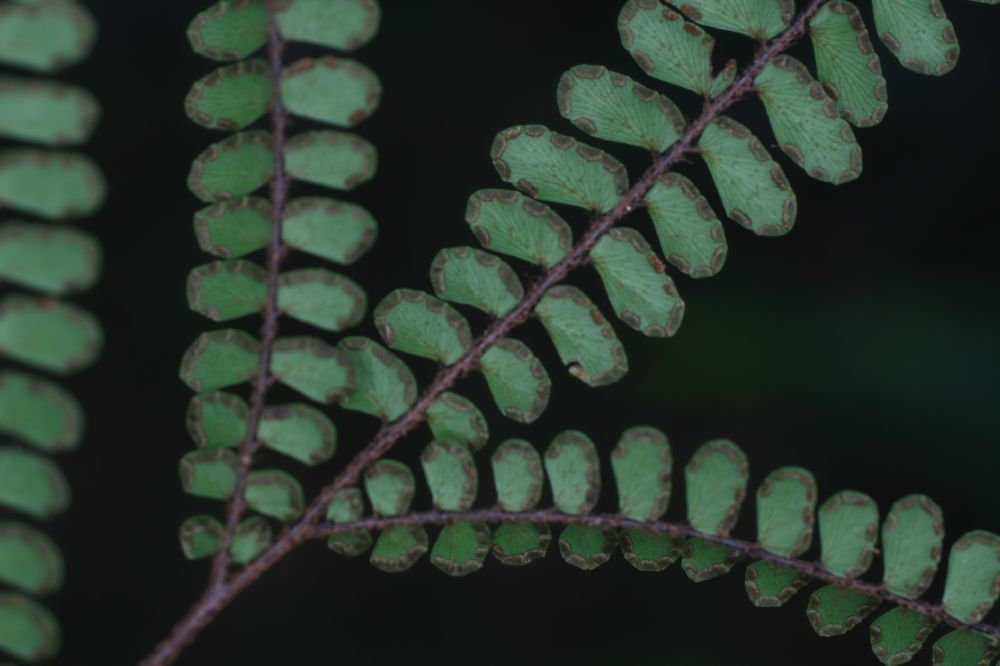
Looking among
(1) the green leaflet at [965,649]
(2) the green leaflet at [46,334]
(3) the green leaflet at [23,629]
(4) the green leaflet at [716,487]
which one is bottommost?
(3) the green leaflet at [23,629]

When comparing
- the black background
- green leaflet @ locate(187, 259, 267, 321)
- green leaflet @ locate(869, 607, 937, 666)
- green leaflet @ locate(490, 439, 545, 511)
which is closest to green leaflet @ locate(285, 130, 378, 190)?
green leaflet @ locate(187, 259, 267, 321)

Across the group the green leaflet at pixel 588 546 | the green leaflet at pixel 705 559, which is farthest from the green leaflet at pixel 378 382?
the green leaflet at pixel 705 559

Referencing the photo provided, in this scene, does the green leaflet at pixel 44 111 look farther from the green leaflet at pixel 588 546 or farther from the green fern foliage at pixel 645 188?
the green leaflet at pixel 588 546

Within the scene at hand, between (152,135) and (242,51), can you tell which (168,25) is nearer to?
(152,135)

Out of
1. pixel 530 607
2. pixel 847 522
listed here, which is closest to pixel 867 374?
Result: pixel 530 607

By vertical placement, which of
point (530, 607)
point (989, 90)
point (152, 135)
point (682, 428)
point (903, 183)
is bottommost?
point (530, 607)

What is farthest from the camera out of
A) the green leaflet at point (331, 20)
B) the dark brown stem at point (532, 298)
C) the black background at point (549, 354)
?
the black background at point (549, 354)

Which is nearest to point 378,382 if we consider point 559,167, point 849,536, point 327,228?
point 327,228
